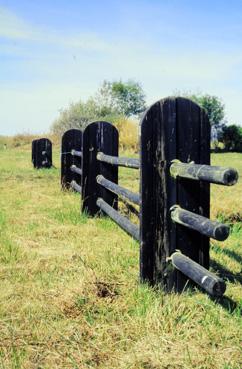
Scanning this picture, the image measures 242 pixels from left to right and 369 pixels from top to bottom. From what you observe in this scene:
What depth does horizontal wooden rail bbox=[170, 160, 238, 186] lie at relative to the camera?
220 centimetres

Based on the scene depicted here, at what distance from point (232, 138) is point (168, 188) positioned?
32.8 meters

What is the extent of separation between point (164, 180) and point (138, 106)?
181 feet

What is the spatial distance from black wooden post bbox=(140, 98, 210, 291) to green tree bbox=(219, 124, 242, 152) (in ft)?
104

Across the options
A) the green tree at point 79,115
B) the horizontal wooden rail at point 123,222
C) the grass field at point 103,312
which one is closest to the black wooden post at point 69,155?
the horizontal wooden rail at point 123,222

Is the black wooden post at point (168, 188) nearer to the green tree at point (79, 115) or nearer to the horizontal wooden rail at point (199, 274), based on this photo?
the horizontal wooden rail at point (199, 274)

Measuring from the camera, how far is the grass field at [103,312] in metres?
2.01

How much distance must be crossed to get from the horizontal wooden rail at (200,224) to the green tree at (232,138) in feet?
105

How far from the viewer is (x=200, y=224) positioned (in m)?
2.43

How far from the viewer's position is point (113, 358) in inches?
79.0

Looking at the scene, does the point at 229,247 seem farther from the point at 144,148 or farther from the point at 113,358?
the point at 113,358

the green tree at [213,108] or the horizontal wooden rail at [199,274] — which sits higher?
the green tree at [213,108]

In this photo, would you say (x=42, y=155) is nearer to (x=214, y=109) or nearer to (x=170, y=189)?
(x=170, y=189)

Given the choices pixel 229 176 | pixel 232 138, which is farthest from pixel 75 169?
pixel 232 138

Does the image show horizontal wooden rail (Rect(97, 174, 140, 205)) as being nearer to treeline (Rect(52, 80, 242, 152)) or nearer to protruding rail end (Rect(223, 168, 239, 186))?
protruding rail end (Rect(223, 168, 239, 186))
